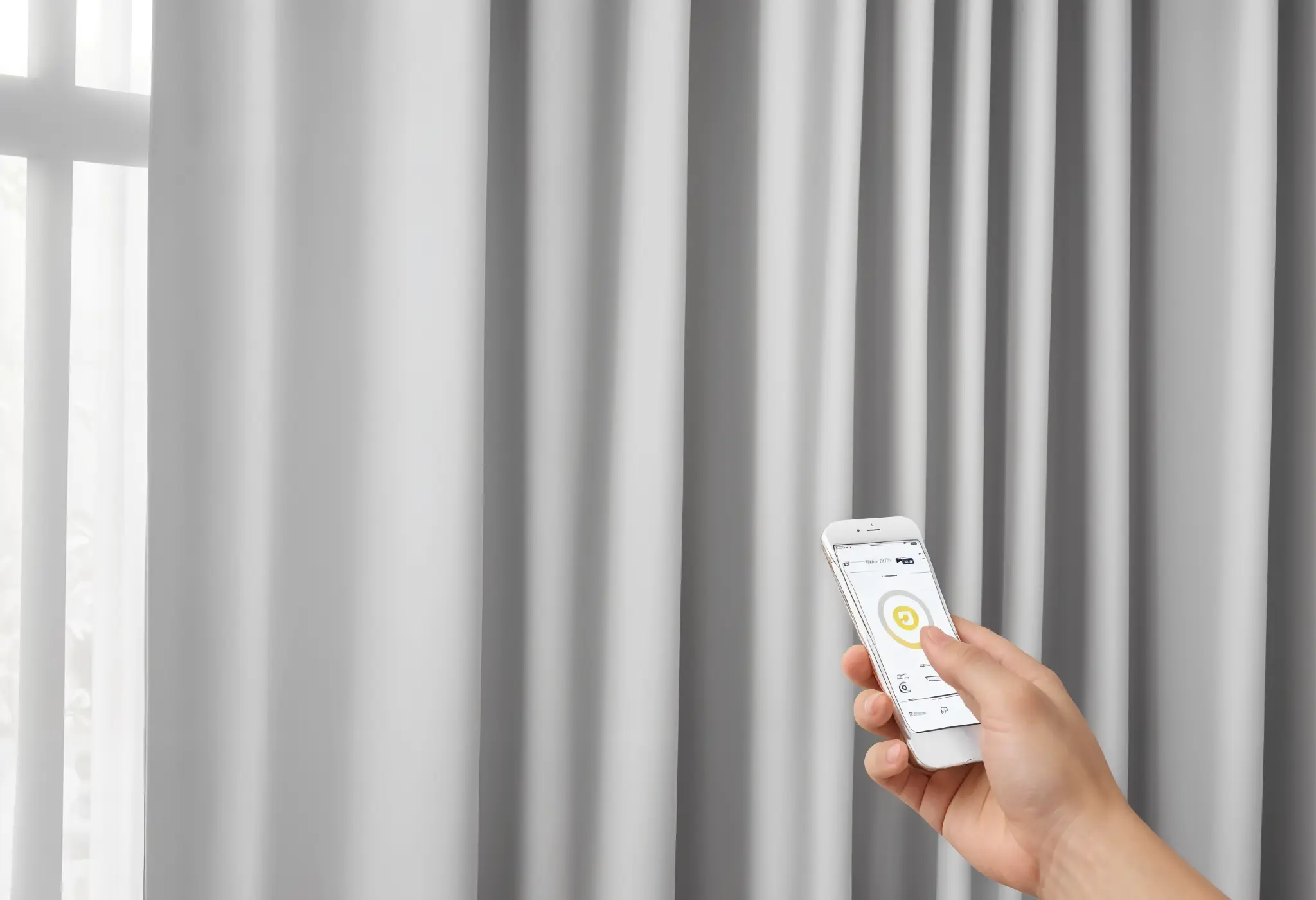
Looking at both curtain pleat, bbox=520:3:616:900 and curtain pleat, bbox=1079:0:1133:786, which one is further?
curtain pleat, bbox=1079:0:1133:786

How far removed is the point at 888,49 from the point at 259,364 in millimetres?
794

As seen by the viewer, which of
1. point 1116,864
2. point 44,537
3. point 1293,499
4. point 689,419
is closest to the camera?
point 1116,864

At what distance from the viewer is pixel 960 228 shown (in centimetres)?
94

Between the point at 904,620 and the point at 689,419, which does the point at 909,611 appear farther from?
the point at 689,419

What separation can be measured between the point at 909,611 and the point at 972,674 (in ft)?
0.49

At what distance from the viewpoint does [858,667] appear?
0.78 metres

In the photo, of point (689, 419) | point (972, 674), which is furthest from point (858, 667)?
point (689, 419)

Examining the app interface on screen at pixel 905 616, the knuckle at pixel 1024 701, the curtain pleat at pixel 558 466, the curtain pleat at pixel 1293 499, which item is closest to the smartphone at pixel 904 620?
the app interface on screen at pixel 905 616

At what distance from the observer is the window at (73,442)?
2.36 ft

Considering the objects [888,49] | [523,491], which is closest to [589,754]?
[523,491]

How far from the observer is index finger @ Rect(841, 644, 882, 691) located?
30.5 inches

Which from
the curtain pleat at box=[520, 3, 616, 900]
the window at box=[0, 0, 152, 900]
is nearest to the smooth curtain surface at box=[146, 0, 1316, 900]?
the curtain pleat at box=[520, 3, 616, 900]

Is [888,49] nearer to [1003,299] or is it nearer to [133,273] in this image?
[1003,299]

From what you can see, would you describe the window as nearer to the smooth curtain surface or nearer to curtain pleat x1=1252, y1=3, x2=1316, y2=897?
the smooth curtain surface
